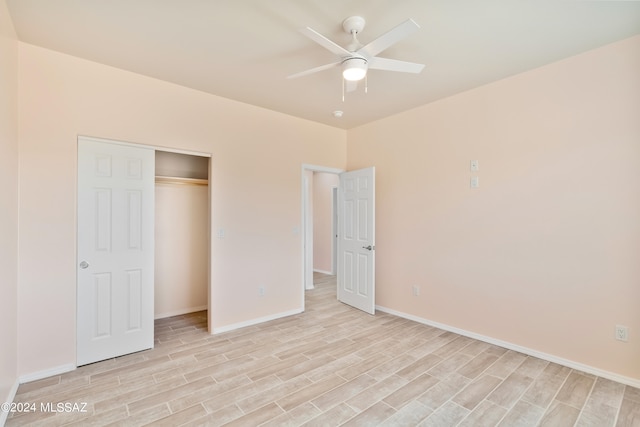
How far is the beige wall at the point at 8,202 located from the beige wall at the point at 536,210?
3933 millimetres

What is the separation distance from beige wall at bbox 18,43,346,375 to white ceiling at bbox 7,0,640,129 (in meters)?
0.30

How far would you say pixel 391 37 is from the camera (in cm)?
185

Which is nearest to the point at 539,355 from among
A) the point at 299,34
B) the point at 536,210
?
the point at 536,210

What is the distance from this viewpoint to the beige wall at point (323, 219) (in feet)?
23.3

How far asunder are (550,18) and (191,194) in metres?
4.26

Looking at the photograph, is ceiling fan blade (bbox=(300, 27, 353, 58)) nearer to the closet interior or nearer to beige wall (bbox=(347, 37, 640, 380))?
beige wall (bbox=(347, 37, 640, 380))

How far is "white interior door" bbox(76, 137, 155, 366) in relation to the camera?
2721 mm

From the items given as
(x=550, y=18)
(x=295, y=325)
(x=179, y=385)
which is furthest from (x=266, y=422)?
(x=550, y=18)

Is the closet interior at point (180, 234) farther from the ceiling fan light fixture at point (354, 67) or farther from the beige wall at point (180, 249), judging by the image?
the ceiling fan light fixture at point (354, 67)

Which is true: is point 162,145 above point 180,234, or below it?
above

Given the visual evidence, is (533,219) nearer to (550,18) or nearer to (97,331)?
(550,18)

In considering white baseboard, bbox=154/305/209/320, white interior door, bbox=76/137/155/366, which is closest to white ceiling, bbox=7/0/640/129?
white interior door, bbox=76/137/155/366

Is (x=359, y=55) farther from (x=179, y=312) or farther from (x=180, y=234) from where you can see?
(x=179, y=312)

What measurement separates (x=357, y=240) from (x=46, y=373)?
363 centimetres
